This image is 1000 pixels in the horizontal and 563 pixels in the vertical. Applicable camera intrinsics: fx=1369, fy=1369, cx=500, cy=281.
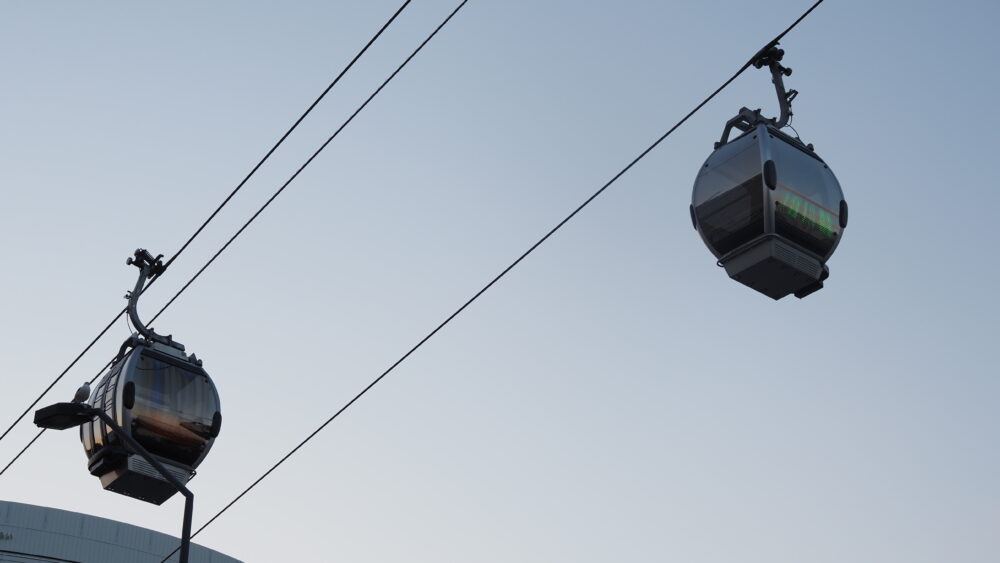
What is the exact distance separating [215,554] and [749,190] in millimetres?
59088

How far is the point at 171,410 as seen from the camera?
15242 mm

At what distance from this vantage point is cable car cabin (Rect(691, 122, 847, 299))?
1108 centimetres

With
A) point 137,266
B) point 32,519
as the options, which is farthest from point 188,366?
point 32,519

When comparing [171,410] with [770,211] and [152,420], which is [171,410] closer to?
[152,420]

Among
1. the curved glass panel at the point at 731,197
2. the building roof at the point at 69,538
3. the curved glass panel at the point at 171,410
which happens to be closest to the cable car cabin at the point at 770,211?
the curved glass panel at the point at 731,197

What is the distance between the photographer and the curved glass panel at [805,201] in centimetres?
1111

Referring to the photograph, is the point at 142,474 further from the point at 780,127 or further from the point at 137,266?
the point at 780,127

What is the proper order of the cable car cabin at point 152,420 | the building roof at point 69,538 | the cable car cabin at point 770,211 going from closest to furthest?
1. the cable car cabin at point 770,211
2. the cable car cabin at point 152,420
3. the building roof at point 69,538

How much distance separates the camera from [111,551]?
6072cm

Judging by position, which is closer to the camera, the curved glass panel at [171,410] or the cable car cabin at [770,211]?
the cable car cabin at [770,211]

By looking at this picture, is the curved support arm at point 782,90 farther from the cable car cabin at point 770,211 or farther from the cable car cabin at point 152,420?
the cable car cabin at point 152,420

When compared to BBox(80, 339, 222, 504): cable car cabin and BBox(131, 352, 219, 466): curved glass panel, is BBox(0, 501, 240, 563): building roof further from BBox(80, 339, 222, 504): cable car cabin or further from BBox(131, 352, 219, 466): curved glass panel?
BBox(131, 352, 219, 466): curved glass panel

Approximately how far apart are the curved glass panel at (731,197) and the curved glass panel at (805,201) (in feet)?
0.56

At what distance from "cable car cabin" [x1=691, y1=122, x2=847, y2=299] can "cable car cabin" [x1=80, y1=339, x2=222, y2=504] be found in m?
6.71
